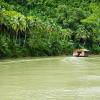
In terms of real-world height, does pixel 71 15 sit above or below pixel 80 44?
above

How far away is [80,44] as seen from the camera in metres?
62.5

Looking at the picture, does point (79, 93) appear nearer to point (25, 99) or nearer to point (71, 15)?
point (25, 99)

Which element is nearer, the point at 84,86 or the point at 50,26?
the point at 84,86

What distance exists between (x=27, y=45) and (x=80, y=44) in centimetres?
1711

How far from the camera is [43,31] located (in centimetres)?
5019

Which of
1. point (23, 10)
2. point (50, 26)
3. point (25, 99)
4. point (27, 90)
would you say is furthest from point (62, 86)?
point (23, 10)

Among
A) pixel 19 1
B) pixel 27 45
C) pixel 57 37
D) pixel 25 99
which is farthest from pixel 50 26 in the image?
pixel 25 99

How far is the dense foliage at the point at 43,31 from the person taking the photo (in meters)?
42.5

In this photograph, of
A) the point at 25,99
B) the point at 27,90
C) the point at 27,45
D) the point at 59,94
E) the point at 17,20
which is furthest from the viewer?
the point at 27,45

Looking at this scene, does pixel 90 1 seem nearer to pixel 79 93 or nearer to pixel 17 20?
pixel 79 93

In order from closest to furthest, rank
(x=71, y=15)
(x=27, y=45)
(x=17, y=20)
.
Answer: (x=17, y=20)
(x=27, y=45)
(x=71, y=15)

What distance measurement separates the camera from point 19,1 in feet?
207

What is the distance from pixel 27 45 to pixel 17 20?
4.38m

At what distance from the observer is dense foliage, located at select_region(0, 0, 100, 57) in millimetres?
42500
